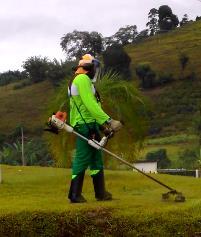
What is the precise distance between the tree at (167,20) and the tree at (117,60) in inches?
1034

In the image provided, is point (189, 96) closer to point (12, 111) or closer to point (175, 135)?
point (175, 135)

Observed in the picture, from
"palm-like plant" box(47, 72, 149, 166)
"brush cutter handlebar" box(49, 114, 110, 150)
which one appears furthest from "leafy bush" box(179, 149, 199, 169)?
"brush cutter handlebar" box(49, 114, 110, 150)

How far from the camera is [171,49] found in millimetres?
84188

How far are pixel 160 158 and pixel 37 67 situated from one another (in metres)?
38.3

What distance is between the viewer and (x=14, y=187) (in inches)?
415

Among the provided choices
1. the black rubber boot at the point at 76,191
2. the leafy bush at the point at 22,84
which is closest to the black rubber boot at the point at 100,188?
the black rubber boot at the point at 76,191

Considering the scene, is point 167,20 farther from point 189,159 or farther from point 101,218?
point 101,218

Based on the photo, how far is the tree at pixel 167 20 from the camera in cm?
9794

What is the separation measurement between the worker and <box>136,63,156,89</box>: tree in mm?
62013

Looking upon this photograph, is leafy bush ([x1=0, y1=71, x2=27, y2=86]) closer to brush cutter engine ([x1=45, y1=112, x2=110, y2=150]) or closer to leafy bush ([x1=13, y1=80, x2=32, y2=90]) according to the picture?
leafy bush ([x1=13, y1=80, x2=32, y2=90])

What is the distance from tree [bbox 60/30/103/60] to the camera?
271 ft

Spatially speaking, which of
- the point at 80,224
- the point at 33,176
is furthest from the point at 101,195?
the point at 33,176

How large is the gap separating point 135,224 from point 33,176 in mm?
6928

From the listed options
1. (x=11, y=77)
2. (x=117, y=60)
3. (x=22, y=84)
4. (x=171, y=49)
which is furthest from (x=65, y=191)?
(x=11, y=77)
